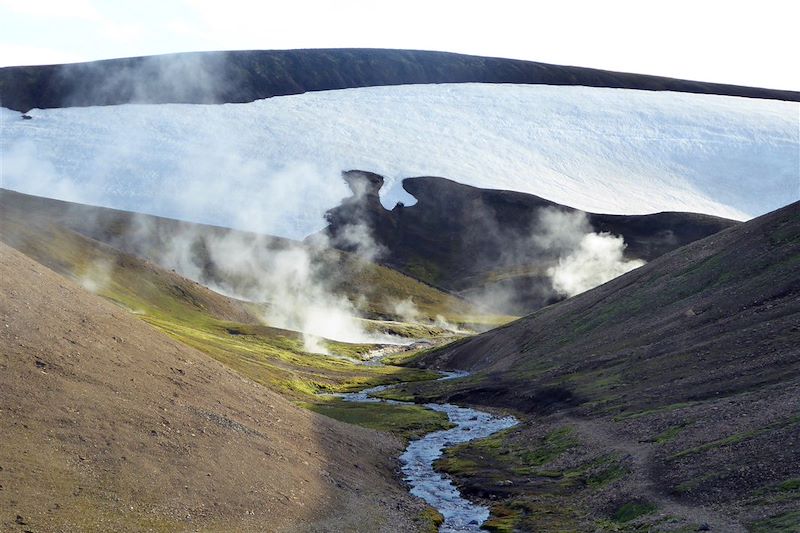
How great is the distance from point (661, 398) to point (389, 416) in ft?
98.5

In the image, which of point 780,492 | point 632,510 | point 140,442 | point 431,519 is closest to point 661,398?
point 632,510

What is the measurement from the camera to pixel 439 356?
Result: 155m

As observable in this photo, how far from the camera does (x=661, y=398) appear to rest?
7550 cm

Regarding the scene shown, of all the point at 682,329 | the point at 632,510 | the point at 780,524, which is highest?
the point at 682,329

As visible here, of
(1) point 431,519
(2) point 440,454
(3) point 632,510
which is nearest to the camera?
(3) point 632,510

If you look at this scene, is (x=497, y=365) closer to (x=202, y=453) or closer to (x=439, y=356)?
(x=439, y=356)

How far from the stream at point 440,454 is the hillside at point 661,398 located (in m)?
1.78

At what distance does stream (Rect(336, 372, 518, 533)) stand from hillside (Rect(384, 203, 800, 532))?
178cm

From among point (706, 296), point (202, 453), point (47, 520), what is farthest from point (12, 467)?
point (706, 296)

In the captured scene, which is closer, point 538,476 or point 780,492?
point 780,492

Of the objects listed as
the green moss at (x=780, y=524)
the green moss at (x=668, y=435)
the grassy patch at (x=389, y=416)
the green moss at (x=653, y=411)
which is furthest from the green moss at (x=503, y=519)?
the grassy patch at (x=389, y=416)

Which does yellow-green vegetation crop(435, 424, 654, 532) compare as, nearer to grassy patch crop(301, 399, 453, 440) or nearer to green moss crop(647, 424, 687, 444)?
green moss crop(647, 424, 687, 444)

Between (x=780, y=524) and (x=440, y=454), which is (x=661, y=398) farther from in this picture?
(x=780, y=524)

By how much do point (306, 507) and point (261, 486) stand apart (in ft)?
9.39
